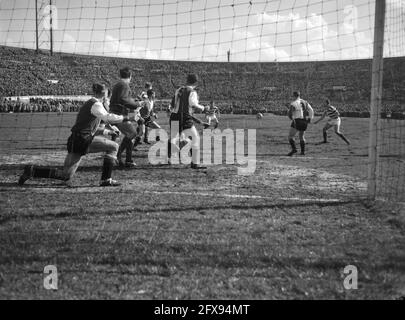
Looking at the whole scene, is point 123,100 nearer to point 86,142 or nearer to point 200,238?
point 86,142

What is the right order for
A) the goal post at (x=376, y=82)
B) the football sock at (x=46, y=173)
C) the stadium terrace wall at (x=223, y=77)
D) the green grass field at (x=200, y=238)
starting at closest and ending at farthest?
the green grass field at (x=200, y=238) < the goal post at (x=376, y=82) < the football sock at (x=46, y=173) < the stadium terrace wall at (x=223, y=77)

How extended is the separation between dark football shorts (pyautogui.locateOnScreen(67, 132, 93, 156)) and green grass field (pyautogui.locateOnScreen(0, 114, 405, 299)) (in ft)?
2.43

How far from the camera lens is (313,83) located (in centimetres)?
5941

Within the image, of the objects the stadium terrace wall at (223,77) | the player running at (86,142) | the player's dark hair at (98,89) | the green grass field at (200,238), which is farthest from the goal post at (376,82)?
the stadium terrace wall at (223,77)

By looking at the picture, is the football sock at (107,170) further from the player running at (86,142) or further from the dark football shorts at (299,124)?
the dark football shorts at (299,124)

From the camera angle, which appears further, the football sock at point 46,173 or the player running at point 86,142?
the football sock at point 46,173

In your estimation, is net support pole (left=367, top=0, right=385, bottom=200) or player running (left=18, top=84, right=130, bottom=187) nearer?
net support pole (left=367, top=0, right=385, bottom=200)

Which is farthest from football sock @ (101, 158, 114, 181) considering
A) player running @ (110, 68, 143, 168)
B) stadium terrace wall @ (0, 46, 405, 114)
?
stadium terrace wall @ (0, 46, 405, 114)

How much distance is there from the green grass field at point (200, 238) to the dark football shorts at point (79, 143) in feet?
2.43

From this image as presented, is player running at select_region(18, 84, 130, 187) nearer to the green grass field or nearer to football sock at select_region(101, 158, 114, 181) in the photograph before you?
football sock at select_region(101, 158, 114, 181)

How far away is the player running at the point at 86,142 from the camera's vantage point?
24.3 ft

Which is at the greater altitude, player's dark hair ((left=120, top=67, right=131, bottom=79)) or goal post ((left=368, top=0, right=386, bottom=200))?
player's dark hair ((left=120, top=67, right=131, bottom=79))

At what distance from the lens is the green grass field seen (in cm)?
371

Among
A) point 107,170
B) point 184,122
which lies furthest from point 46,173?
point 184,122
